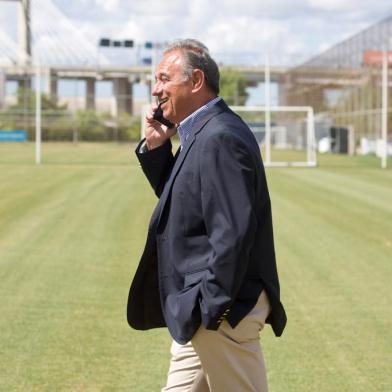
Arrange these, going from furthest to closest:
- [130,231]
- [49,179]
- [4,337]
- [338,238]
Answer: [49,179], [130,231], [338,238], [4,337]

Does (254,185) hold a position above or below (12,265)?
above

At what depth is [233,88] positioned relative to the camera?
6538 centimetres

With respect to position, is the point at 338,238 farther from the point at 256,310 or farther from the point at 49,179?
the point at 49,179

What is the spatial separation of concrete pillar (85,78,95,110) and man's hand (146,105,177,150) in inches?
2936

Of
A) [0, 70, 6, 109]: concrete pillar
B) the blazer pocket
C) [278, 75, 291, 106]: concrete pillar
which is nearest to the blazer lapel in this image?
the blazer pocket

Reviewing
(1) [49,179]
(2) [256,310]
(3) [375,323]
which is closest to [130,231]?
(3) [375,323]

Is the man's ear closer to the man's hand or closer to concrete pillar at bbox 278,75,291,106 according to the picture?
the man's hand

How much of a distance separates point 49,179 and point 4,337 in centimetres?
2026

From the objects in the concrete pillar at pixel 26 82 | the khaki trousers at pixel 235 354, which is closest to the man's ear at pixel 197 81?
the khaki trousers at pixel 235 354

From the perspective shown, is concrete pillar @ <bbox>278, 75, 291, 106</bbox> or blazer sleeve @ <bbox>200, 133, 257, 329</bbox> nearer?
blazer sleeve @ <bbox>200, 133, 257, 329</bbox>

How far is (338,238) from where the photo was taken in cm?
1426

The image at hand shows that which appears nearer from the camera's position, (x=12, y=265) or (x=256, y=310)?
(x=256, y=310)

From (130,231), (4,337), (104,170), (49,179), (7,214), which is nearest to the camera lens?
(4,337)

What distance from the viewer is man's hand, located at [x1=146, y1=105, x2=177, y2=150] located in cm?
467
